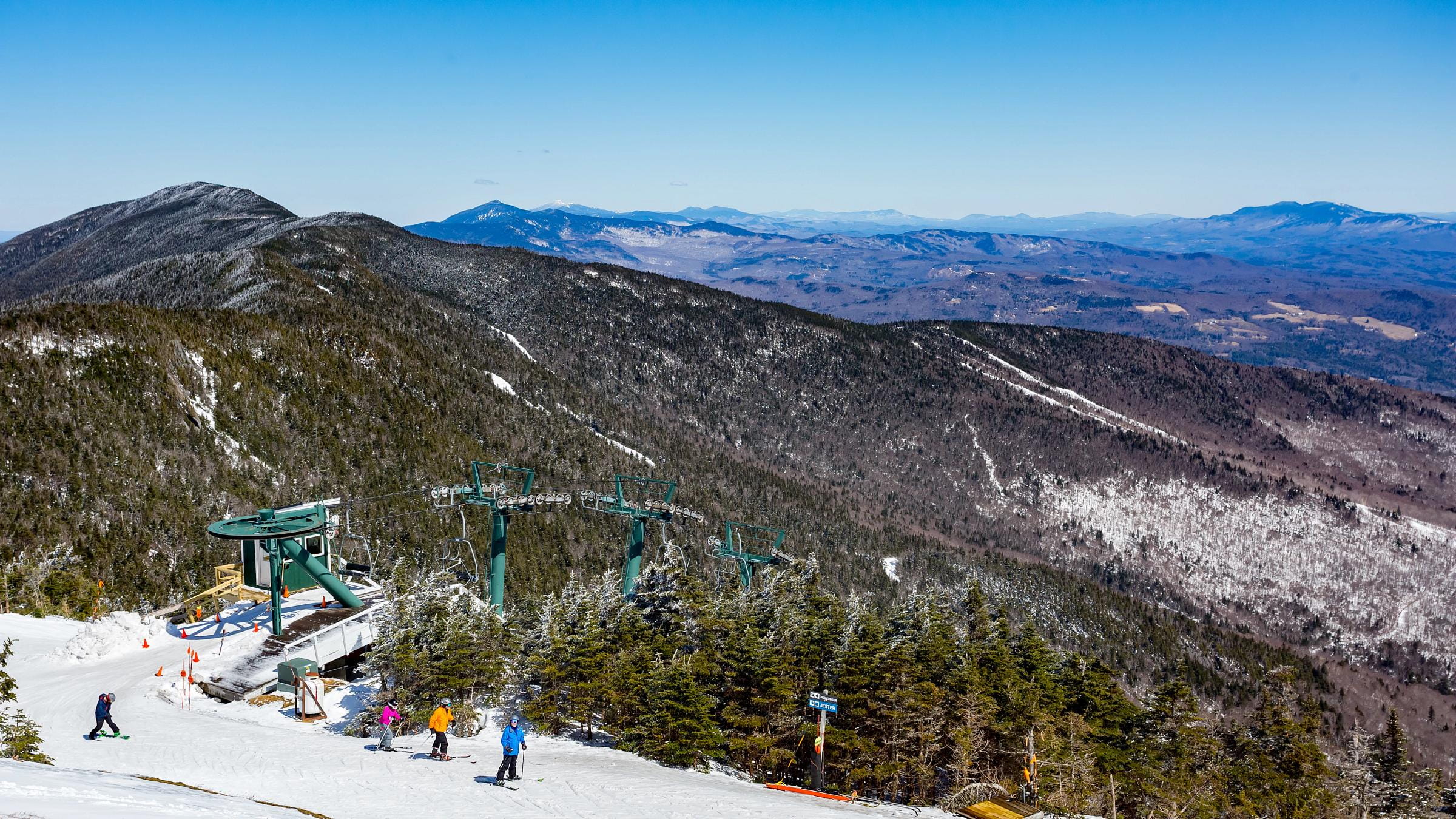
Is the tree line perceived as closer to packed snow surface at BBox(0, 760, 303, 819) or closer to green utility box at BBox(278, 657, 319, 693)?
green utility box at BBox(278, 657, 319, 693)

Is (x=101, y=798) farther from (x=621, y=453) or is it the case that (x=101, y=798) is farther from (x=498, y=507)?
(x=621, y=453)

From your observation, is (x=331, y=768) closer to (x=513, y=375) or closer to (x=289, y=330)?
(x=289, y=330)

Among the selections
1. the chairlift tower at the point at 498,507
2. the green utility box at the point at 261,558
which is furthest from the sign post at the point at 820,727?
the green utility box at the point at 261,558

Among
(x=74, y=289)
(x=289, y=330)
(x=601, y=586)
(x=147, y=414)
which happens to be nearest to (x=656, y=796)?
(x=601, y=586)

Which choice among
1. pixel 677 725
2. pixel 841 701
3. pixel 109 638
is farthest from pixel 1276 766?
pixel 109 638

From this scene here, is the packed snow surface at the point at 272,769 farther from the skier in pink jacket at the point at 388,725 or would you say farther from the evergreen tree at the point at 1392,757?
the evergreen tree at the point at 1392,757

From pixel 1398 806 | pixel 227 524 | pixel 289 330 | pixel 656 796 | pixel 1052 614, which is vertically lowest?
pixel 1052 614
